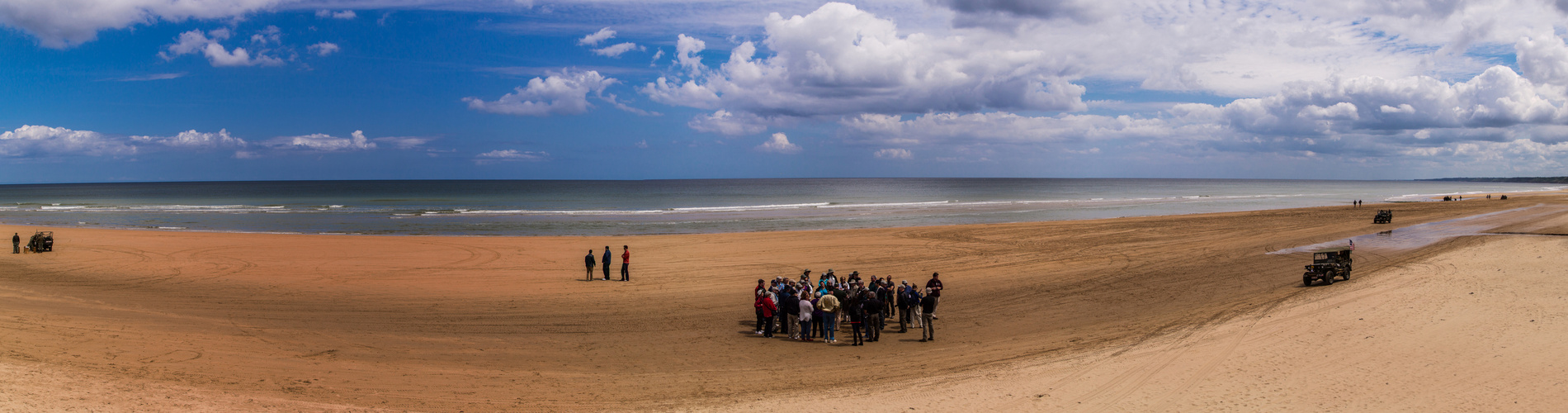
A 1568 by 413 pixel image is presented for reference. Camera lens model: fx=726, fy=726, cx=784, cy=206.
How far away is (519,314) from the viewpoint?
54.9 ft

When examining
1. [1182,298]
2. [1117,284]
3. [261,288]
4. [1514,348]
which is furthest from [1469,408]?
[261,288]

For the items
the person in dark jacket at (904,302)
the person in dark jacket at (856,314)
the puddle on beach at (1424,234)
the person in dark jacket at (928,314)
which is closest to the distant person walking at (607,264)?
the person in dark jacket at (856,314)

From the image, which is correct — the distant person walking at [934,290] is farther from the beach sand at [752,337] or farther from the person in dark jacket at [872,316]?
the person in dark jacket at [872,316]

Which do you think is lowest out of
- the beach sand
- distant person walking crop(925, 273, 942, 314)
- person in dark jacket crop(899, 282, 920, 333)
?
the beach sand

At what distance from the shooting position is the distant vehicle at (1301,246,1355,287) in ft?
62.3

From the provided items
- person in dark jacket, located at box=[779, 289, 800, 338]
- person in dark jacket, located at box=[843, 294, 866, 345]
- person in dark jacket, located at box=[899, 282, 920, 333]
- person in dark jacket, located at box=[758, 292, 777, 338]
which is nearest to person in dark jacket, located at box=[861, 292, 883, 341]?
person in dark jacket, located at box=[843, 294, 866, 345]

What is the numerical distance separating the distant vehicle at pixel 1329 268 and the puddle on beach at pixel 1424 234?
23.7 ft

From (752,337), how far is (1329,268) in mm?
15621

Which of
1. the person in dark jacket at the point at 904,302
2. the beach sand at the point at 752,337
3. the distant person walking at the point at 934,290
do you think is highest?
the distant person walking at the point at 934,290

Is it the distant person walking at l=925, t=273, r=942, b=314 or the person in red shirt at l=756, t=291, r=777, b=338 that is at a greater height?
the distant person walking at l=925, t=273, r=942, b=314

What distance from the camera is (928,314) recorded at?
14094 millimetres

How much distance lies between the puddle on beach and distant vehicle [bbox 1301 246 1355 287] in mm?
7235

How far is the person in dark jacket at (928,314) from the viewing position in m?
13.9

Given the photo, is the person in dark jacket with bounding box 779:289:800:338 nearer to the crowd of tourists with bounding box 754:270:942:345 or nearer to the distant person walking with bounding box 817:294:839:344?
the crowd of tourists with bounding box 754:270:942:345
